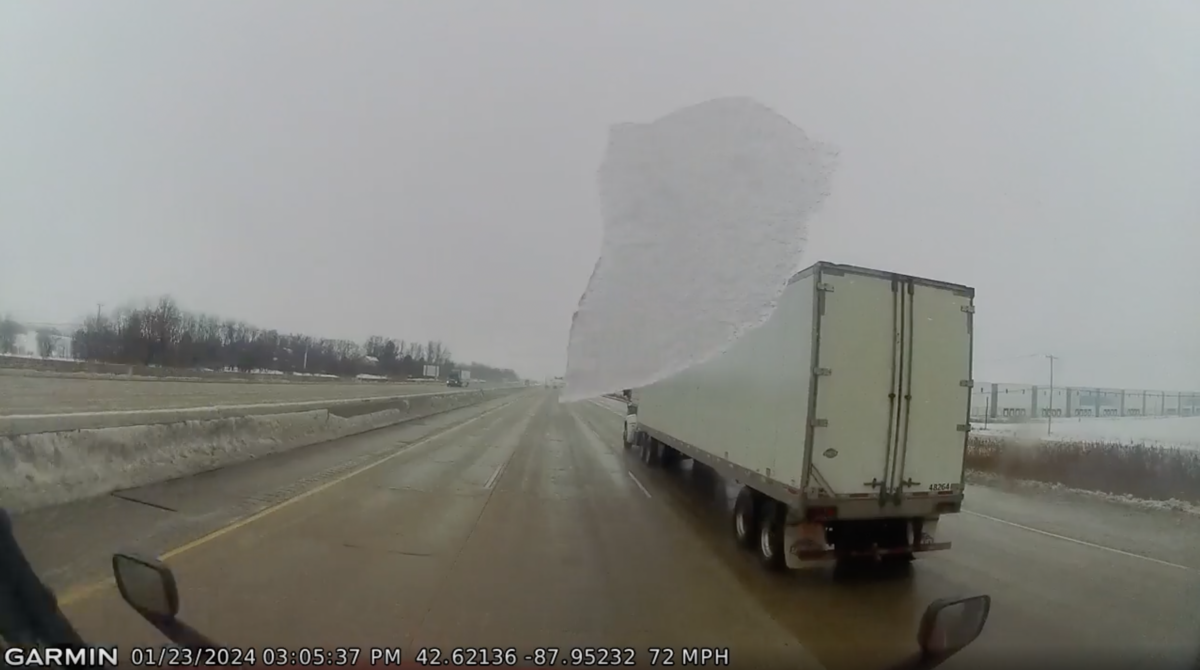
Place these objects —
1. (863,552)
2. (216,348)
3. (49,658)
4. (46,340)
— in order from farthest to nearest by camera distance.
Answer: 1. (216,348)
2. (46,340)
3. (863,552)
4. (49,658)

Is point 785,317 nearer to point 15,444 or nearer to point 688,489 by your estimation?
point 688,489

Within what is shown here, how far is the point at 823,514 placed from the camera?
22.4 ft

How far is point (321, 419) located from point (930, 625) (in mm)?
19285

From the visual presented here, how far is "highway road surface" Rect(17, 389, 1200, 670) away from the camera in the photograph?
491 centimetres

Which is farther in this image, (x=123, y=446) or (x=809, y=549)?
(x=123, y=446)

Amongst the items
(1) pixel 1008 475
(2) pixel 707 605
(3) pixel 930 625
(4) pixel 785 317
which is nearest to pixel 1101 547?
(4) pixel 785 317

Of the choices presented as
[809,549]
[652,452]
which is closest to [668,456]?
[652,452]

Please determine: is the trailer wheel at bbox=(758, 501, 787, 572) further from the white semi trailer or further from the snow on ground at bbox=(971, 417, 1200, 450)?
the snow on ground at bbox=(971, 417, 1200, 450)

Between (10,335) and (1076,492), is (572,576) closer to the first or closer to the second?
(1076,492)

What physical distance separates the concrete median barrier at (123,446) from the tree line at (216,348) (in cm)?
774

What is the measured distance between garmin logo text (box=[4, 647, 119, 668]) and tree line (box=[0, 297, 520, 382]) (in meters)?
18.5

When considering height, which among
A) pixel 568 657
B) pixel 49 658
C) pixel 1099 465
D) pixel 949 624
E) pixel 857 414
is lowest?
pixel 568 657

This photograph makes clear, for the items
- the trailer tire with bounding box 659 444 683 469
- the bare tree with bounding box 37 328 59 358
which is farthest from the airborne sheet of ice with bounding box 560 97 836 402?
the bare tree with bounding box 37 328 59 358

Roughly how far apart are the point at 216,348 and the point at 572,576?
81.1 meters
